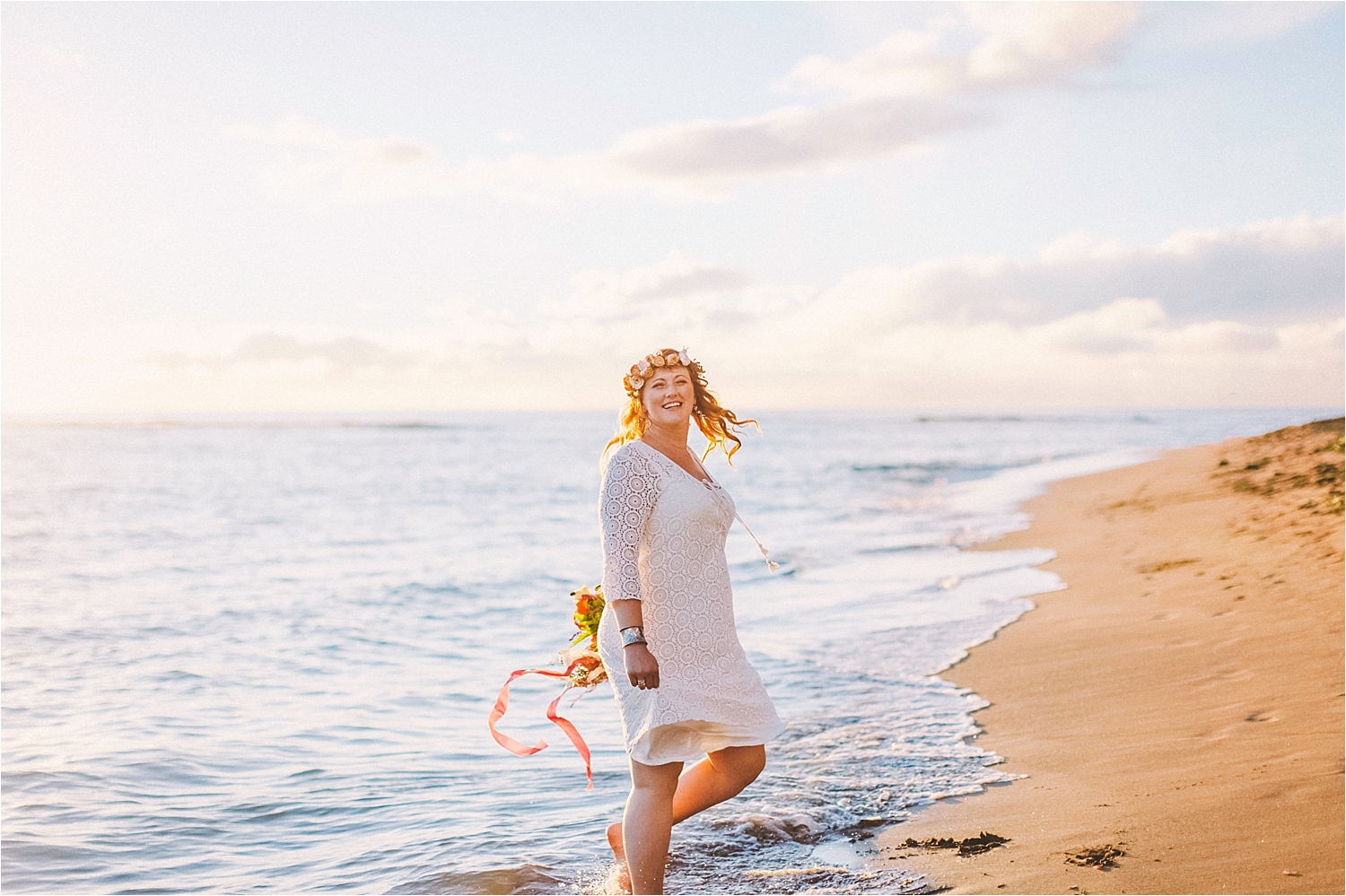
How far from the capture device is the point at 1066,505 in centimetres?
1855

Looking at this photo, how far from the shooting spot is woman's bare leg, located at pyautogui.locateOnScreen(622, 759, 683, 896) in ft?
11.6

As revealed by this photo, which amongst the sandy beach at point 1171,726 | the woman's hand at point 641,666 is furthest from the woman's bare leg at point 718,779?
the sandy beach at point 1171,726

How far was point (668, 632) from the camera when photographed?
350 cm

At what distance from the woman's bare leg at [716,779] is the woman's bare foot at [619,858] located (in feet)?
0.88

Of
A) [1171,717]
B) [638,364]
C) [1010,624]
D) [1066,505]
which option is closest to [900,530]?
[1066,505]

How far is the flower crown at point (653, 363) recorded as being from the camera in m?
3.71

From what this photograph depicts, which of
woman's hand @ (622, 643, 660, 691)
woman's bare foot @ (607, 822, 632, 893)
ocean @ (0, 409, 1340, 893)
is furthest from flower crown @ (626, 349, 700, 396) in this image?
ocean @ (0, 409, 1340, 893)

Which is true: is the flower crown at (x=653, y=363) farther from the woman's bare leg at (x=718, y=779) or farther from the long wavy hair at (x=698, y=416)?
the woman's bare leg at (x=718, y=779)

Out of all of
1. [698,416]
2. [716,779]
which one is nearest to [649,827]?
[716,779]

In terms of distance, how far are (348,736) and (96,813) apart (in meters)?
1.70

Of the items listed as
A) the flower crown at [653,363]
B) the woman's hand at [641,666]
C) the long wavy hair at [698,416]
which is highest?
the flower crown at [653,363]

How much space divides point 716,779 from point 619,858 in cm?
71

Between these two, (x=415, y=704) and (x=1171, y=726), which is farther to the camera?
(x=415, y=704)

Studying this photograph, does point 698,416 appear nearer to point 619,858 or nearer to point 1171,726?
point 619,858
